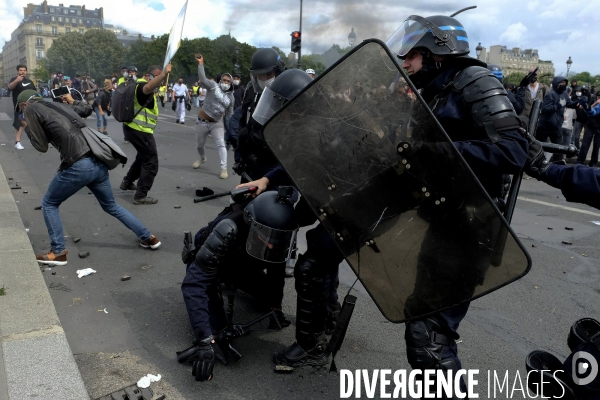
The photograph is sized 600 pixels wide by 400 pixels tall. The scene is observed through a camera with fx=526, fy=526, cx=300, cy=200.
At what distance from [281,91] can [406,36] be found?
2.75ft

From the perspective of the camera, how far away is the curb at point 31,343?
7.89 ft

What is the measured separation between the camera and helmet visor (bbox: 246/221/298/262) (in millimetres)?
2594

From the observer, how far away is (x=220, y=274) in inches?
120

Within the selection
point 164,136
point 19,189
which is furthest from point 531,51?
point 19,189

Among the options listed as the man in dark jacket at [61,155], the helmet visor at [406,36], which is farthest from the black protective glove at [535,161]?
the man in dark jacket at [61,155]

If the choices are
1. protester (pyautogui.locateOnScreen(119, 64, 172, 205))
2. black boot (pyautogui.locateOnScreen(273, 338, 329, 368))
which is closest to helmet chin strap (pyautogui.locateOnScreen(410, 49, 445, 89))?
black boot (pyautogui.locateOnScreen(273, 338, 329, 368))

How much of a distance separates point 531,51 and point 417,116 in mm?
95664

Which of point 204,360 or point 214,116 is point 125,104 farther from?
point 204,360

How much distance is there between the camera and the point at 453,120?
2.16 m

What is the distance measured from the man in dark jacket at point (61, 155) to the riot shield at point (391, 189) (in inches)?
102

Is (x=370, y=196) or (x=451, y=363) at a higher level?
(x=370, y=196)

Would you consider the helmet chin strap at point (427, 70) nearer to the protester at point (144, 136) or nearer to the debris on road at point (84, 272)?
the debris on road at point (84, 272)

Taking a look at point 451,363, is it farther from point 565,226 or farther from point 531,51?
point 531,51

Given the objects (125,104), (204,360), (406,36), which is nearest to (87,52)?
(125,104)
